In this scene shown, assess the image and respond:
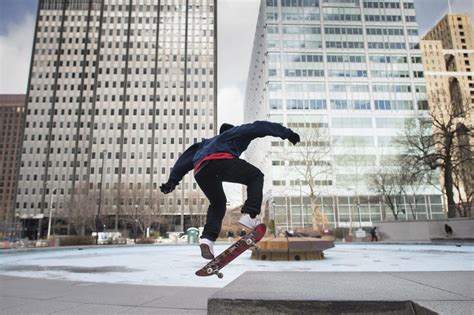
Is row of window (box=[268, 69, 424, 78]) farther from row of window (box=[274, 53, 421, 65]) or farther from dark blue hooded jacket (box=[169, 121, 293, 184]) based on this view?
dark blue hooded jacket (box=[169, 121, 293, 184])

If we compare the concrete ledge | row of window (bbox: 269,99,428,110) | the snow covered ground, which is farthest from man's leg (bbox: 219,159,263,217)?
row of window (bbox: 269,99,428,110)

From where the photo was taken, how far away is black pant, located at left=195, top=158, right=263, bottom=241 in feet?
13.1

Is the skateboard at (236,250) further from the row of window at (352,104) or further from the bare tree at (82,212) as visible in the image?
the bare tree at (82,212)

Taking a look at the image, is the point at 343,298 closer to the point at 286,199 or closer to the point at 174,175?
the point at 174,175

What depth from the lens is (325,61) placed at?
67.2 meters

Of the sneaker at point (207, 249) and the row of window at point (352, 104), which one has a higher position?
the row of window at point (352, 104)

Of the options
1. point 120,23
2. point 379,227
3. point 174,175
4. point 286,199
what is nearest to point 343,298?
point 174,175

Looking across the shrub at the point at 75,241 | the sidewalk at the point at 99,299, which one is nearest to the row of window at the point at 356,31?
the shrub at the point at 75,241

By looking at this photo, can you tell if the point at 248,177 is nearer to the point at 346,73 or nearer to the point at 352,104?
the point at 352,104

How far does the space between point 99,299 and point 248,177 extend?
127 inches

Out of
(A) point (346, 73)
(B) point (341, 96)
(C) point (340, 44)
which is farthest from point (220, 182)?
(C) point (340, 44)

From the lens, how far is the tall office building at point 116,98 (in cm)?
8088

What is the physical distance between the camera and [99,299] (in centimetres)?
511

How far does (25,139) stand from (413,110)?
9311 centimetres
